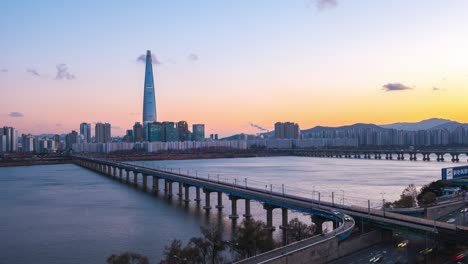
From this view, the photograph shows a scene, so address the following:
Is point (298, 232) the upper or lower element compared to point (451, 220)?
lower

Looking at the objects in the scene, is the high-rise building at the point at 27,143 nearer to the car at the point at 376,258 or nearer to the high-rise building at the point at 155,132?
the high-rise building at the point at 155,132

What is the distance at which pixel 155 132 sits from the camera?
479 feet

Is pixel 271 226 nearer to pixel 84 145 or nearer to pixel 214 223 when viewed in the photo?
pixel 214 223

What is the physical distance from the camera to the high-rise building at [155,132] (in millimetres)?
145375

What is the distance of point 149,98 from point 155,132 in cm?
1210

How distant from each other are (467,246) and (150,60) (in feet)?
476

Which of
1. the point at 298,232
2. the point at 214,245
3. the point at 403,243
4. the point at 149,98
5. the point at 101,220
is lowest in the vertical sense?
the point at 101,220

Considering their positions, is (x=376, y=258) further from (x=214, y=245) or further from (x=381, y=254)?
(x=214, y=245)

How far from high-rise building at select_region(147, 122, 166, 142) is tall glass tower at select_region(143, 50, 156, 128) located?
5430mm

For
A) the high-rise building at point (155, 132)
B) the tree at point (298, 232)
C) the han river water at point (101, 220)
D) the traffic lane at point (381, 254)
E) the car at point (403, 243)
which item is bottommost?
the han river water at point (101, 220)

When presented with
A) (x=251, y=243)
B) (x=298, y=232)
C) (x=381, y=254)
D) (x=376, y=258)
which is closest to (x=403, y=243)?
(x=381, y=254)

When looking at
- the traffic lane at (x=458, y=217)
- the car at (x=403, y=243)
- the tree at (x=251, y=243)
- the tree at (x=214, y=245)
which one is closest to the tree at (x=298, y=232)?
the tree at (x=251, y=243)

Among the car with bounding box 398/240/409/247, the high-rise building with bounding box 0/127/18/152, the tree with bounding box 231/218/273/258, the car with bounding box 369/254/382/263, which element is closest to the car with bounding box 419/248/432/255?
the car with bounding box 398/240/409/247

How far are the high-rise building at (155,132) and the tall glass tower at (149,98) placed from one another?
5.43 m
